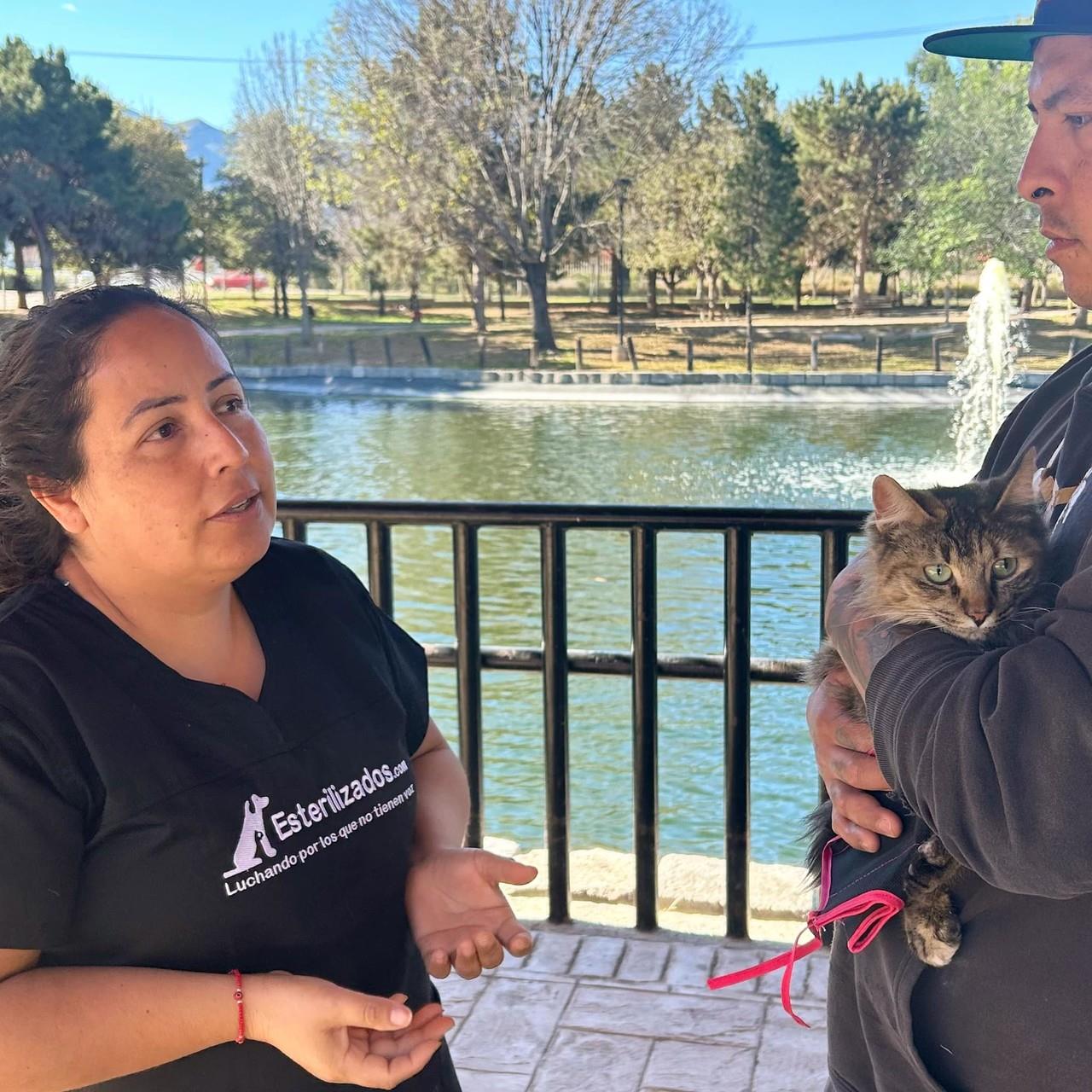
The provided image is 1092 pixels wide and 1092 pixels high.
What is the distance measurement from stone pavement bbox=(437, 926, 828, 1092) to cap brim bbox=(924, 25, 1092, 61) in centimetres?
196

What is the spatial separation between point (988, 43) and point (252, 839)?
50.9 inches

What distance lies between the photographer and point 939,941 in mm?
1157

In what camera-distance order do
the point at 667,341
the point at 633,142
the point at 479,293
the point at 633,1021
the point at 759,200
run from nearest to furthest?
the point at 633,1021
the point at 667,341
the point at 759,200
the point at 633,142
the point at 479,293

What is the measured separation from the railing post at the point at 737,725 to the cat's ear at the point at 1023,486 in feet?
4.06

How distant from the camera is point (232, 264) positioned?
41125 mm

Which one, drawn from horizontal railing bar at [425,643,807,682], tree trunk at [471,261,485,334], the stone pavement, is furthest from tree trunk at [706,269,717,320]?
the stone pavement

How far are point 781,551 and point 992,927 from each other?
33.3ft

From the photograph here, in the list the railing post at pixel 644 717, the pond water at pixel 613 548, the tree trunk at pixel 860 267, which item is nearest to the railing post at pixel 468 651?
the railing post at pixel 644 717

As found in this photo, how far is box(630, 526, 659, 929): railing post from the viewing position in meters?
2.73

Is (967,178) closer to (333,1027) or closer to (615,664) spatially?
(615,664)

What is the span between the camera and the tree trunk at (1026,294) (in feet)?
92.0

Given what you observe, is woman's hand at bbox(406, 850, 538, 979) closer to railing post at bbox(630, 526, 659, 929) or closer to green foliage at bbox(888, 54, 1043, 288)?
railing post at bbox(630, 526, 659, 929)

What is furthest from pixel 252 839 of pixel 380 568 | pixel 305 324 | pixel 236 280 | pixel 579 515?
pixel 236 280

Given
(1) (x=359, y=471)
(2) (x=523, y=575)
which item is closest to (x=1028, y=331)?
(1) (x=359, y=471)
